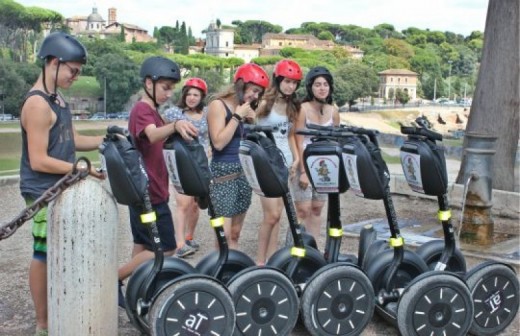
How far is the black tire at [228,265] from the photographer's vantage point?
4414mm

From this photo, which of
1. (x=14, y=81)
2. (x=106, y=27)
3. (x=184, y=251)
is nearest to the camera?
(x=184, y=251)

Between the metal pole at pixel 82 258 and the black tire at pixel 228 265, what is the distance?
0.68 metres

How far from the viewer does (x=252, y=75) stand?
197 inches

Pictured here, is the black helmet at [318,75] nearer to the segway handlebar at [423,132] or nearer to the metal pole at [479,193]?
the segway handlebar at [423,132]

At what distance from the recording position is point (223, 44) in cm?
11275

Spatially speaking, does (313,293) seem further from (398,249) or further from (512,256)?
(512,256)

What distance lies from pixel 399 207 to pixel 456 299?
5389mm

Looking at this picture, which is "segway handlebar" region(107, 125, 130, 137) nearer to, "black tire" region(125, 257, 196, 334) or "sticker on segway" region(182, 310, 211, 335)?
"black tire" region(125, 257, 196, 334)

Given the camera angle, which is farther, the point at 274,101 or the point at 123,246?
the point at 123,246

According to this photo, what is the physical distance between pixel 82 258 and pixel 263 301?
1.06m

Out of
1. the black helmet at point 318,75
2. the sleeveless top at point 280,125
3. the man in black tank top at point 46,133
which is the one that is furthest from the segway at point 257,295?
the black helmet at point 318,75

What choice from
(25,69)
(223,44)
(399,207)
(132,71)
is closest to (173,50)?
(223,44)

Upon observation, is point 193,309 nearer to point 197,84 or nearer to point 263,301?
point 263,301

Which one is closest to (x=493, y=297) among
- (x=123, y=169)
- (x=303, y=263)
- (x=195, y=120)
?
(x=303, y=263)
